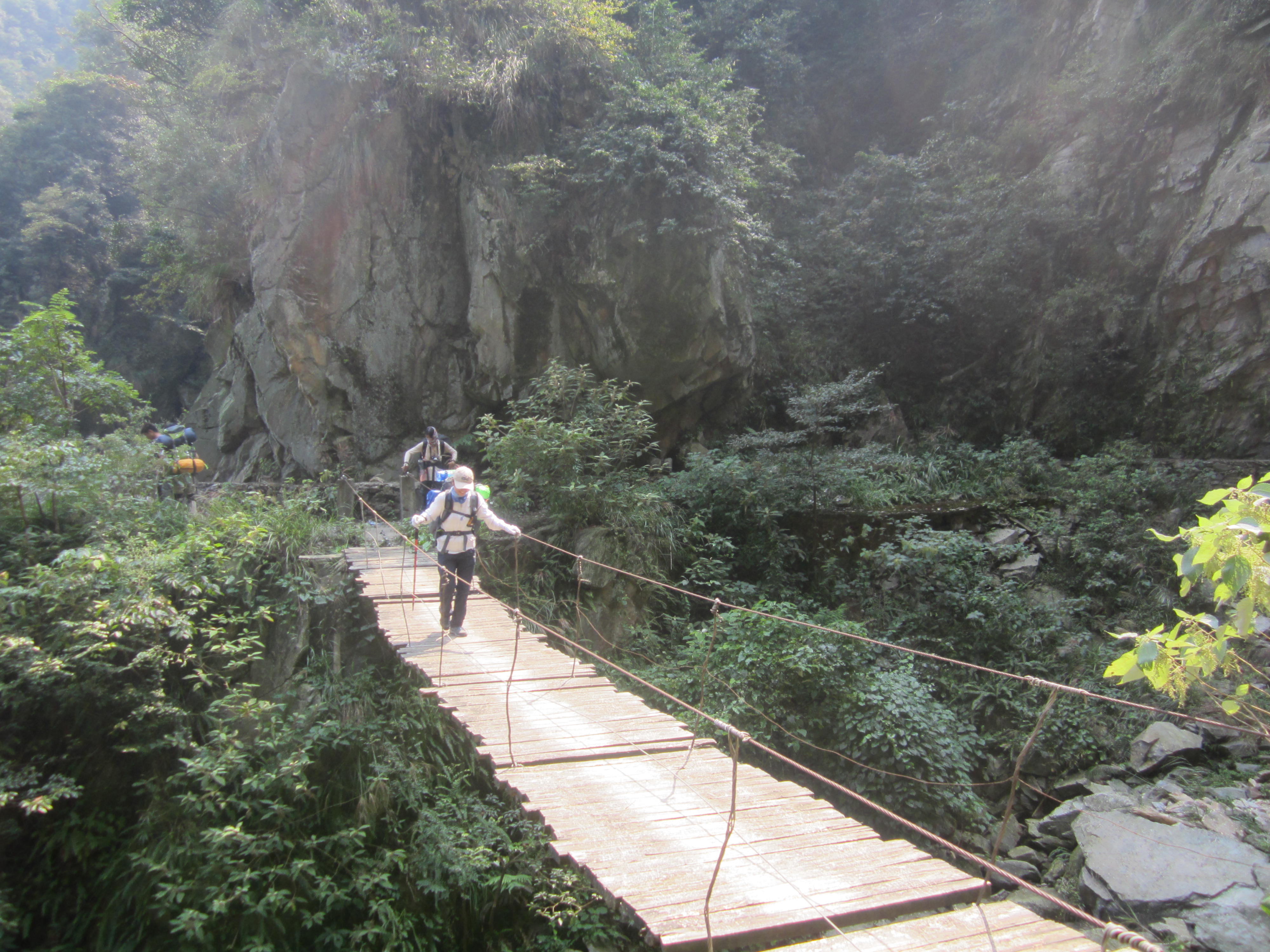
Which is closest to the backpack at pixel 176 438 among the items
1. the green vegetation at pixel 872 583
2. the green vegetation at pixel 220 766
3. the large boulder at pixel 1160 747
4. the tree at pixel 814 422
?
the green vegetation at pixel 220 766

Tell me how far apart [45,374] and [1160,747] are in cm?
990

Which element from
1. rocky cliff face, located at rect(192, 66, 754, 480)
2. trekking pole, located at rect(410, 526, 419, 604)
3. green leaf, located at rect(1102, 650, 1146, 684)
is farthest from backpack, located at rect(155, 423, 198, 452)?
green leaf, located at rect(1102, 650, 1146, 684)

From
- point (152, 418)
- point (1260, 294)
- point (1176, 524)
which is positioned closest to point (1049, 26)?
point (1260, 294)

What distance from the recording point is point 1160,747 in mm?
5379

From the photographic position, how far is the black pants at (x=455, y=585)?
507cm

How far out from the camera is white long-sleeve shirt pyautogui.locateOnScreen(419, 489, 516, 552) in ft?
16.4

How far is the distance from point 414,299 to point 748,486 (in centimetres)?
570

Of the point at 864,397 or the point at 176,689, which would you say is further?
the point at 864,397

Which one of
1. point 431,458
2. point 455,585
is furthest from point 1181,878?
point 431,458

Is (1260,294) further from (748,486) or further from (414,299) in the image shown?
(414,299)

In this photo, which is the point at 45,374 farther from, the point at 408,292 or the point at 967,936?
the point at 967,936

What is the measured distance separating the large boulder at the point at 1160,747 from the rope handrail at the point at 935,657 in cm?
15

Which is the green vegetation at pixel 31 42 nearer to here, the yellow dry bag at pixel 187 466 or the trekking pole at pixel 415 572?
the yellow dry bag at pixel 187 466

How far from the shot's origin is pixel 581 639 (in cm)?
646
